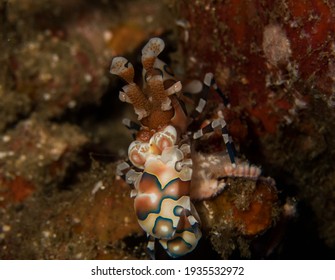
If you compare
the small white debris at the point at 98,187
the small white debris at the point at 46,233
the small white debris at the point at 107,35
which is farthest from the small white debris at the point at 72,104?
the small white debris at the point at 46,233

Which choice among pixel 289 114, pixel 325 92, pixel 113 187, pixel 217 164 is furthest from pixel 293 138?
pixel 113 187

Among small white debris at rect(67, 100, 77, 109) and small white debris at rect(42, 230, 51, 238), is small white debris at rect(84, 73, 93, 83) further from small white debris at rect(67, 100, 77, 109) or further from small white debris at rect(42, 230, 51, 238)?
small white debris at rect(42, 230, 51, 238)

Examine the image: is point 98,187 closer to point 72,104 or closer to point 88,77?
point 72,104

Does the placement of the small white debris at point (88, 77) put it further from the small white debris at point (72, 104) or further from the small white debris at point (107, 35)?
the small white debris at point (107, 35)

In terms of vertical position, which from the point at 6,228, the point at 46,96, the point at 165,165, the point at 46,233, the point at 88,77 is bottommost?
the point at 6,228

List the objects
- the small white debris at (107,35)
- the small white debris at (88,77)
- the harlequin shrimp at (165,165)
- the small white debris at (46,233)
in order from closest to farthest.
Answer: the harlequin shrimp at (165,165), the small white debris at (46,233), the small white debris at (88,77), the small white debris at (107,35)

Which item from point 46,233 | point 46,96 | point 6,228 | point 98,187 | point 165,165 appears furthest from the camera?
point 46,96

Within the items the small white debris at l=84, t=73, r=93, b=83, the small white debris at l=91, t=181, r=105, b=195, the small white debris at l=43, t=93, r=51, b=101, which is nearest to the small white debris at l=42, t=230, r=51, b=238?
the small white debris at l=91, t=181, r=105, b=195

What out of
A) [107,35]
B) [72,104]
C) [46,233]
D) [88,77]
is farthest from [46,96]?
[46,233]
